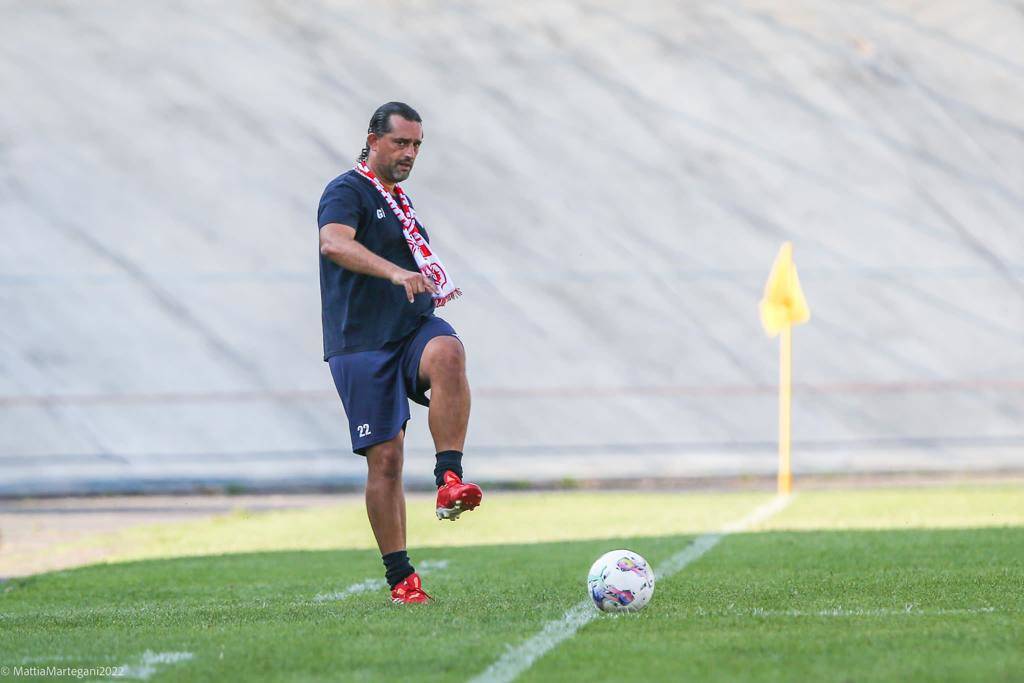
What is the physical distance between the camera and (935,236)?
19.3m

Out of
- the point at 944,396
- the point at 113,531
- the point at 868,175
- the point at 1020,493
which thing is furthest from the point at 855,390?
the point at 113,531

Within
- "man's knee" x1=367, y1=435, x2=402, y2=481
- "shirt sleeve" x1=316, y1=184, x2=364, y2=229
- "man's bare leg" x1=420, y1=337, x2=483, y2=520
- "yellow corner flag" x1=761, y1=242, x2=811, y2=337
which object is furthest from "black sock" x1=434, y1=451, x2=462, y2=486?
"yellow corner flag" x1=761, y1=242, x2=811, y2=337

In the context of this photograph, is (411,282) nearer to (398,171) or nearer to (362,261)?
(362,261)

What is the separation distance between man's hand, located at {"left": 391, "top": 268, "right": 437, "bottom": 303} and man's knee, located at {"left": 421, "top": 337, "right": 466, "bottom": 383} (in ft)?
1.10

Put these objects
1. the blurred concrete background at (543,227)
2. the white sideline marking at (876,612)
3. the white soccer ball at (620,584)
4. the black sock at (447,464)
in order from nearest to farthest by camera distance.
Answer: the white sideline marking at (876,612), the white soccer ball at (620,584), the black sock at (447,464), the blurred concrete background at (543,227)

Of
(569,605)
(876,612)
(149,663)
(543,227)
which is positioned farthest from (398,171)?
(543,227)

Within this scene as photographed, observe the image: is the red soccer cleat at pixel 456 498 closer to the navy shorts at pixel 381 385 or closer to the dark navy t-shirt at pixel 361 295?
the navy shorts at pixel 381 385

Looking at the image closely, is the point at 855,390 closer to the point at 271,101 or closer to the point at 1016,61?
the point at 1016,61

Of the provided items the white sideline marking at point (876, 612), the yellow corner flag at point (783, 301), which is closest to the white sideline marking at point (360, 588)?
the white sideline marking at point (876, 612)

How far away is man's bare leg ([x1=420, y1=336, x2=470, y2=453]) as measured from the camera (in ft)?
21.3

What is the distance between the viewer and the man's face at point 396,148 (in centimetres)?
675

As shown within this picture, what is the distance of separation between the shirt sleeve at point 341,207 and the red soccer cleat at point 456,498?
3.85 ft

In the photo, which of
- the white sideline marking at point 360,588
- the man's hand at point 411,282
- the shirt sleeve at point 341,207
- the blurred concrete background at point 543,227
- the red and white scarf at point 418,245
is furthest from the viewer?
the blurred concrete background at point 543,227

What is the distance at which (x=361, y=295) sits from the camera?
263 inches
